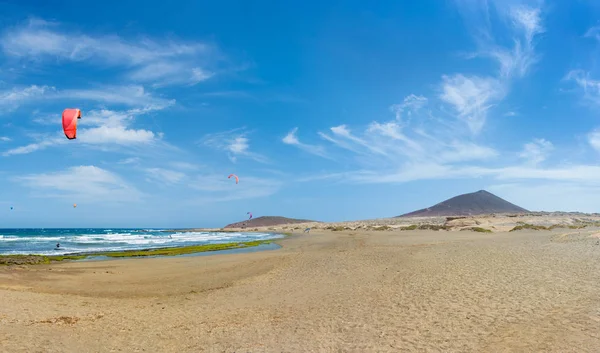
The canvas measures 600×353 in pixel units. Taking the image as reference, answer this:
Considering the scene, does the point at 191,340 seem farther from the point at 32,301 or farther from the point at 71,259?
the point at 71,259

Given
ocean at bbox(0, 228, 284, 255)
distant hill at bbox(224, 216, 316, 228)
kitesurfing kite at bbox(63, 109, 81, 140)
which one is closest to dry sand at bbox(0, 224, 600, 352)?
kitesurfing kite at bbox(63, 109, 81, 140)

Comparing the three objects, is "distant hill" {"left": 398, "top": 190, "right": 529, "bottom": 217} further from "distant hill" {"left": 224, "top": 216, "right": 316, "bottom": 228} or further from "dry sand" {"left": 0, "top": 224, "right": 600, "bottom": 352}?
"dry sand" {"left": 0, "top": 224, "right": 600, "bottom": 352}

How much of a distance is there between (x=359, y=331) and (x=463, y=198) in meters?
101

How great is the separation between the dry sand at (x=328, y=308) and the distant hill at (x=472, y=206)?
80593mm

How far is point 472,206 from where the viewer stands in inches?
3718

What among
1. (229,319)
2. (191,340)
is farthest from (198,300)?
(191,340)

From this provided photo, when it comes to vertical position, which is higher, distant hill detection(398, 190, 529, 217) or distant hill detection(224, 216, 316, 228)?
distant hill detection(398, 190, 529, 217)

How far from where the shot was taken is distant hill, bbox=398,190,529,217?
3642 inches

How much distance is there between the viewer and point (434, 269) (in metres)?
14.2

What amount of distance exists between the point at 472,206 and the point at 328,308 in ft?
310

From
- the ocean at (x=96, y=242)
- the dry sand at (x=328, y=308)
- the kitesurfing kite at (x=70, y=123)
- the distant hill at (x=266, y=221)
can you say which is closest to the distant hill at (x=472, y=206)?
the distant hill at (x=266, y=221)

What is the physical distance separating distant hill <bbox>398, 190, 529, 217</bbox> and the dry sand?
264 ft

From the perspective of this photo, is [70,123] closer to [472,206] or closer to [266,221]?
[472,206]

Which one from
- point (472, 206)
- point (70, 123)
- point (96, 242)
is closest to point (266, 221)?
point (472, 206)
